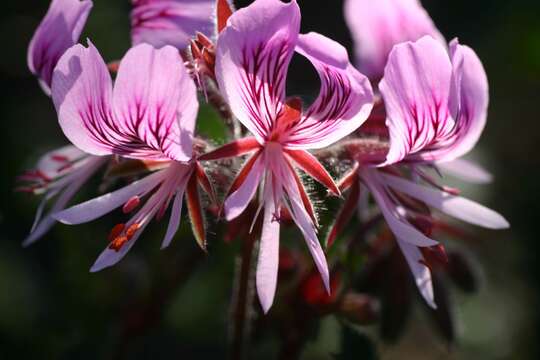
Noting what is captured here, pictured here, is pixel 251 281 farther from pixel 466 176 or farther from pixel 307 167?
pixel 466 176

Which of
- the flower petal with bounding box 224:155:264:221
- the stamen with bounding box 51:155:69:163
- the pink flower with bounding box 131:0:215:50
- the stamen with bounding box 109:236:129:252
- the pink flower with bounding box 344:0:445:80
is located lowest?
the stamen with bounding box 109:236:129:252

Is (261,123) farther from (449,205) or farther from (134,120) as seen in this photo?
(449,205)

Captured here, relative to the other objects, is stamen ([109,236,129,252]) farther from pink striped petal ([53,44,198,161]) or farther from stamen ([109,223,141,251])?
pink striped petal ([53,44,198,161])

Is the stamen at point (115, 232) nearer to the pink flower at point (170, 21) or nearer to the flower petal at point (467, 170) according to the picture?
the pink flower at point (170, 21)

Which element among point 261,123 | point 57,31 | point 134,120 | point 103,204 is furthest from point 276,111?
point 57,31

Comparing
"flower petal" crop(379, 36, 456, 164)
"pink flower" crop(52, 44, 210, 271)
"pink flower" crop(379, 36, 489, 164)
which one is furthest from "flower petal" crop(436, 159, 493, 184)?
"pink flower" crop(52, 44, 210, 271)
